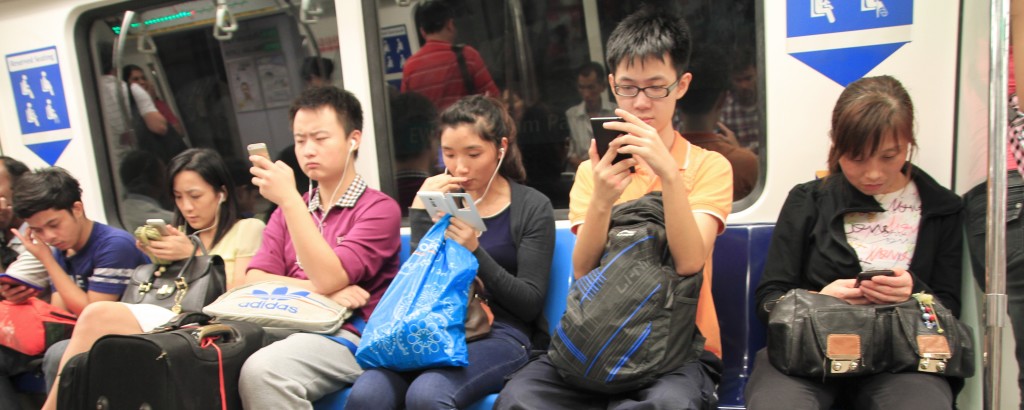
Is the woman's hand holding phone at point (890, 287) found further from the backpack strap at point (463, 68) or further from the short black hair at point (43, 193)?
the short black hair at point (43, 193)

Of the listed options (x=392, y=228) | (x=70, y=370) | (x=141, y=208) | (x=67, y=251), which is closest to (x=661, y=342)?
(x=392, y=228)

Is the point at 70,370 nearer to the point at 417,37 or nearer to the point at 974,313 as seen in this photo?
the point at 417,37

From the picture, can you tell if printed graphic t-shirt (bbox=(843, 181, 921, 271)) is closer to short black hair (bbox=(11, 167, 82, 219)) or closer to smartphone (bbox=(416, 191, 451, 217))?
smartphone (bbox=(416, 191, 451, 217))

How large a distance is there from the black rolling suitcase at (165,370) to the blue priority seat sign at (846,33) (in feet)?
7.93

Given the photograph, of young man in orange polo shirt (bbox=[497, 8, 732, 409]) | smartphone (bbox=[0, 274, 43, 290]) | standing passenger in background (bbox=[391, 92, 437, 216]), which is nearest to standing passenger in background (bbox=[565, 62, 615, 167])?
standing passenger in background (bbox=[391, 92, 437, 216])

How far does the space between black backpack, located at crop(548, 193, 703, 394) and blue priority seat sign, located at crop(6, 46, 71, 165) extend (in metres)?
4.02

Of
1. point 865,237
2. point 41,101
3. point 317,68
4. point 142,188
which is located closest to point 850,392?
point 865,237

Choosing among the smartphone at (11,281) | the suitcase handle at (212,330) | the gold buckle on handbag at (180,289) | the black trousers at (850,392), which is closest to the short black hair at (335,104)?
the gold buckle on handbag at (180,289)

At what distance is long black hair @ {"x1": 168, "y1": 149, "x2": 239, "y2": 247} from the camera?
3.54m

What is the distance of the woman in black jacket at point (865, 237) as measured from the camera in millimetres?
2154

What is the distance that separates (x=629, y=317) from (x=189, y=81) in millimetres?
3606

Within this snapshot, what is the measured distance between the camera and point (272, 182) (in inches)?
111

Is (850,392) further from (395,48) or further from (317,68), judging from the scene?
(317,68)

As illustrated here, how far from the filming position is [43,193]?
3578 millimetres
